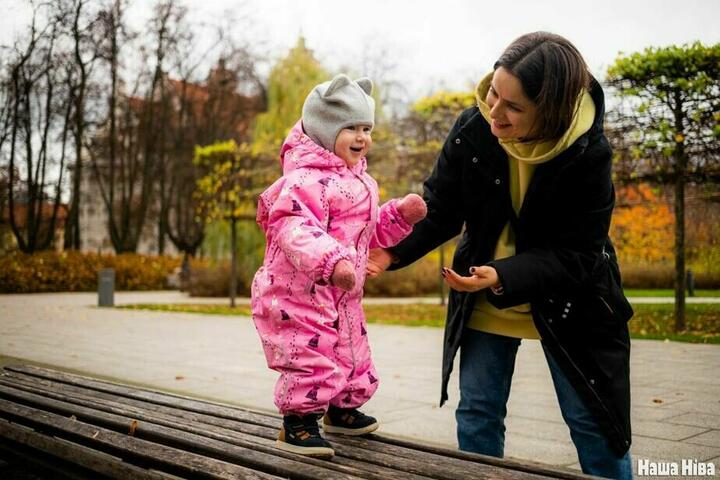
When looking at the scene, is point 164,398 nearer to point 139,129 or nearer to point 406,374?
point 406,374

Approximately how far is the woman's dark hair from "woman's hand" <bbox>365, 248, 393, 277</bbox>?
30.0 inches

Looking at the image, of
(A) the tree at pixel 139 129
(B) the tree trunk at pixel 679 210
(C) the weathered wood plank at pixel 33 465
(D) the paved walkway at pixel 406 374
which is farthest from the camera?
(A) the tree at pixel 139 129

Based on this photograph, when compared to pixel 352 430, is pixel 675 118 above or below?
above

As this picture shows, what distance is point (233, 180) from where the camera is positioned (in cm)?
1722

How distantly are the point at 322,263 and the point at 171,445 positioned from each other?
963 mm

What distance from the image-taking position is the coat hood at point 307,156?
266 centimetres

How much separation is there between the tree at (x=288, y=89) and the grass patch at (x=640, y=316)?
5433 mm

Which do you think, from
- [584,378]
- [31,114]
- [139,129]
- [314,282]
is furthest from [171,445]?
[139,129]

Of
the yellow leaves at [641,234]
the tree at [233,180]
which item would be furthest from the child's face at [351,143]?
the tree at [233,180]

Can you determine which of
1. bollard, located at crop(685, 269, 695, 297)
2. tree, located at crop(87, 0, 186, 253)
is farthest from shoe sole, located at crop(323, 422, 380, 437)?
tree, located at crop(87, 0, 186, 253)

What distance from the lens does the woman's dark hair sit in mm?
2299

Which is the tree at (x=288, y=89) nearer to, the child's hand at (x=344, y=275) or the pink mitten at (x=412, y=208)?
the pink mitten at (x=412, y=208)

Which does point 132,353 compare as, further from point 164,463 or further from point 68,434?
point 164,463

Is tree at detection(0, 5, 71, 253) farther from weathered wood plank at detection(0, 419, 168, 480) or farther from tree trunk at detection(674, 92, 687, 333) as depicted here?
tree trunk at detection(674, 92, 687, 333)
